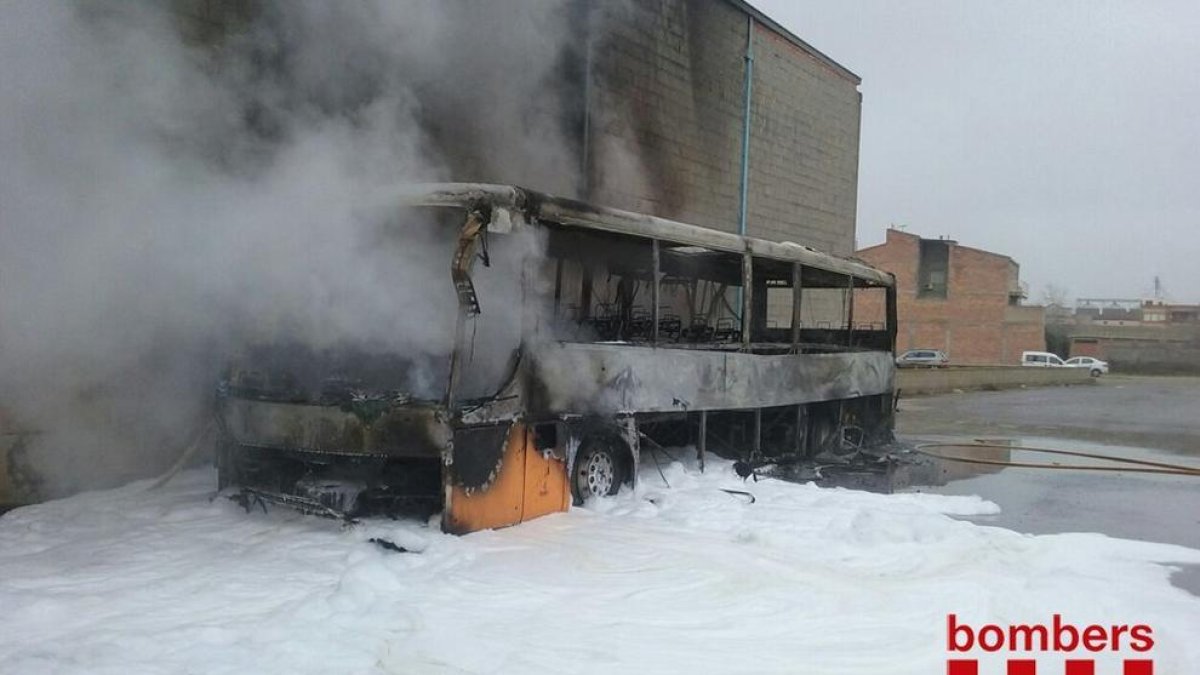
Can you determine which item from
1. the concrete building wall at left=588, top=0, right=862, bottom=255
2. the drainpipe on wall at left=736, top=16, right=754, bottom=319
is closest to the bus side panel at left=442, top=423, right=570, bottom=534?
the concrete building wall at left=588, top=0, right=862, bottom=255

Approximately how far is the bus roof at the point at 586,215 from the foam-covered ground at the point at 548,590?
181 centimetres

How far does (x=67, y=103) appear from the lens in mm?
4348

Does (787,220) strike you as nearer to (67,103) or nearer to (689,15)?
(689,15)

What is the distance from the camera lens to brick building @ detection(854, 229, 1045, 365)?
3984 cm

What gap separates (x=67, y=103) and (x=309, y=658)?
10.1 feet

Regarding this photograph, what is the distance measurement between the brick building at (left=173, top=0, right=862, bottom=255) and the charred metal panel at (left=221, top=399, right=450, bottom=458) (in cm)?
258

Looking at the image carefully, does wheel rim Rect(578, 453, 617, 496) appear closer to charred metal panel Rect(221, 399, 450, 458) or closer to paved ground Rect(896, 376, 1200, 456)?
charred metal panel Rect(221, 399, 450, 458)

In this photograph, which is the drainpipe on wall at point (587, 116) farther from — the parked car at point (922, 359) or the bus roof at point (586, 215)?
the parked car at point (922, 359)

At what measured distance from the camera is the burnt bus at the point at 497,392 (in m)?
4.64

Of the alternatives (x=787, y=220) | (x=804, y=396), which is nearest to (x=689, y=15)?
(x=787, y=220)

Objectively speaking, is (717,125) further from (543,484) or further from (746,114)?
(543,484)

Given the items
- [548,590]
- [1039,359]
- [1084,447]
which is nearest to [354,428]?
[548,590]

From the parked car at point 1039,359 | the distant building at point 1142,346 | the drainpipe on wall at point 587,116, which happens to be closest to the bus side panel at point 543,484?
the drainpipe on wall at point 587,116

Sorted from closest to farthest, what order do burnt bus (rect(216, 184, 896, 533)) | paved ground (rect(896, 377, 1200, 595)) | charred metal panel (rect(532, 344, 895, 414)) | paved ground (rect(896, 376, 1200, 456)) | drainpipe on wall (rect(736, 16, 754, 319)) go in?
burnt bus (rect(216, 184, 896, 533)) < charred metal panel (rect(532, 344, 895, 414)) < paved ground (rect(896, 377, 1200, 595)) < paved ground (rect(896, 376, 1200, 456)) < drainpipe on wall (rect(736, 16, 754, 319))
